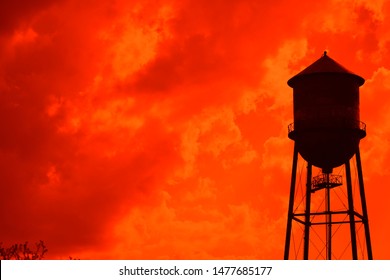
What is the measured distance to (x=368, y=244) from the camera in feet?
164

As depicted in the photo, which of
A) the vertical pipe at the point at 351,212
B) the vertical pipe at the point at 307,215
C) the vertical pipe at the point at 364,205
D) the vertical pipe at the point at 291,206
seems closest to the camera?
the vertical pipe at the point at 351,212

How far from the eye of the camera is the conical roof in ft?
161

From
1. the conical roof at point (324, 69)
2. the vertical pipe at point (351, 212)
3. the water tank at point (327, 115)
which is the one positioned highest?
the conical roof at point (324, 69)

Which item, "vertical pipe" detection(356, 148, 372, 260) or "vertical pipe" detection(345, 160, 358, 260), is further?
"vertical pipe" detection(356, 148, 372, 260)

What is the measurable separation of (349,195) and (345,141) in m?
2.74

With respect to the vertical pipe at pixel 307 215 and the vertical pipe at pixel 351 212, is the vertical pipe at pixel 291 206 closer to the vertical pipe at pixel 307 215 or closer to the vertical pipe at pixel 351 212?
the vertical pipe at pixel 307 215

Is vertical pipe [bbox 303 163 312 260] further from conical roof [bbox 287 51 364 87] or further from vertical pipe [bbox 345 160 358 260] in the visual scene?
conical roof [bbox 287 51 364 87]

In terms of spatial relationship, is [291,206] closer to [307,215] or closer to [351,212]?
[307,215]

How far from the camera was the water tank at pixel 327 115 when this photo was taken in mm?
48500

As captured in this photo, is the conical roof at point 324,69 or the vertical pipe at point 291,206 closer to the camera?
the conical roof at point 324,69

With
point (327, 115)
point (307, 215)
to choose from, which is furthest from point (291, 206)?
point (327, 115)
